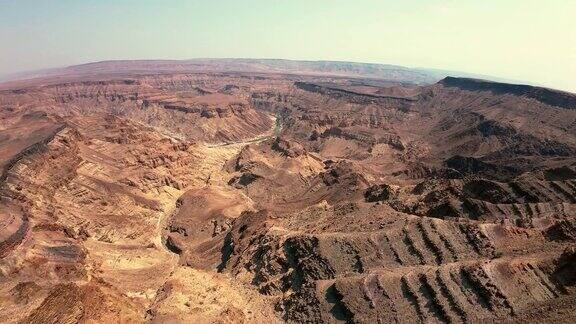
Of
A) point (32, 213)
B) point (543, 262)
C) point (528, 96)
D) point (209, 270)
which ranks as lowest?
point (209, 270)

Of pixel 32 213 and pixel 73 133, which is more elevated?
pixel 73 133

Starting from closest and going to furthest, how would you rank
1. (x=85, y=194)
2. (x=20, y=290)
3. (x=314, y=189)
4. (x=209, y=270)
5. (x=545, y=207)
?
(x=20, y=290), (x=545, y=207), (x=209, y=270), (x=85, y=194), (x=314, y=189)

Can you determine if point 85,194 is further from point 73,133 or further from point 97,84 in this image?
point 97,84

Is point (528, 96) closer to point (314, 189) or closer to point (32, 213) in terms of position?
point (314, 189)

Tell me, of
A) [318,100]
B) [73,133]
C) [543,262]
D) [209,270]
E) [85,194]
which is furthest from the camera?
[318,100]

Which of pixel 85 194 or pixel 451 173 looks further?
pixel 451 173

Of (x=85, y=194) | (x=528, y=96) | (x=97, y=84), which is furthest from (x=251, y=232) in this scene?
(x=97, y=84)
